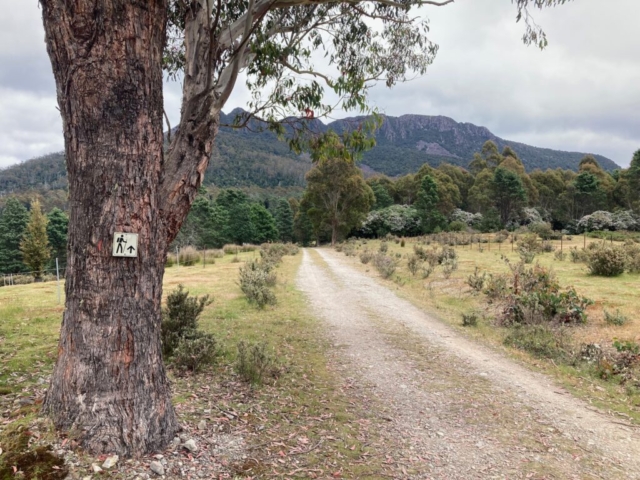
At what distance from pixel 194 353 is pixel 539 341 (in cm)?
565

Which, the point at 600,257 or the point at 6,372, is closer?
the point at 6,372

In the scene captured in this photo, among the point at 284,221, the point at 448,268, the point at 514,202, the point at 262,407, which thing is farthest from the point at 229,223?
the point at 262,407

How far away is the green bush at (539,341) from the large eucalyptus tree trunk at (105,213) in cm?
608

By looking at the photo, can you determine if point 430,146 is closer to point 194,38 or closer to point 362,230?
point 362,230

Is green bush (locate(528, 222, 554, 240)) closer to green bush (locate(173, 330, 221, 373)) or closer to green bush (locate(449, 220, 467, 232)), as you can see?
green bush (locate(449, 220, 467, 232))

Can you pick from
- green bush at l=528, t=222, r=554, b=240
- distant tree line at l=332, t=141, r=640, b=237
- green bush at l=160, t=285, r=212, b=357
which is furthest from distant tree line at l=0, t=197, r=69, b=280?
green bush at l=528, t=222, r=554, b=240

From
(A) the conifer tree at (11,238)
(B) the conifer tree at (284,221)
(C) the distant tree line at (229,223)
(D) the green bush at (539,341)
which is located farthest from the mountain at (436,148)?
(D) the green bush at (539,341)

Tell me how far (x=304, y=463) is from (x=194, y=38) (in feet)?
15.3

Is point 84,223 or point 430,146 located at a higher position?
point 430,146

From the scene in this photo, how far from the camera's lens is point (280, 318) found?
8.77m

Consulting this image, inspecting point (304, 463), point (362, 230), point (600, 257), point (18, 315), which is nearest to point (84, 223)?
point (304, 463)

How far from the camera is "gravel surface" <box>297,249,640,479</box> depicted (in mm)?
3355

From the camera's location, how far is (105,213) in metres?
2.78

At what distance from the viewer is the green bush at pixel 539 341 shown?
21.3 feet
